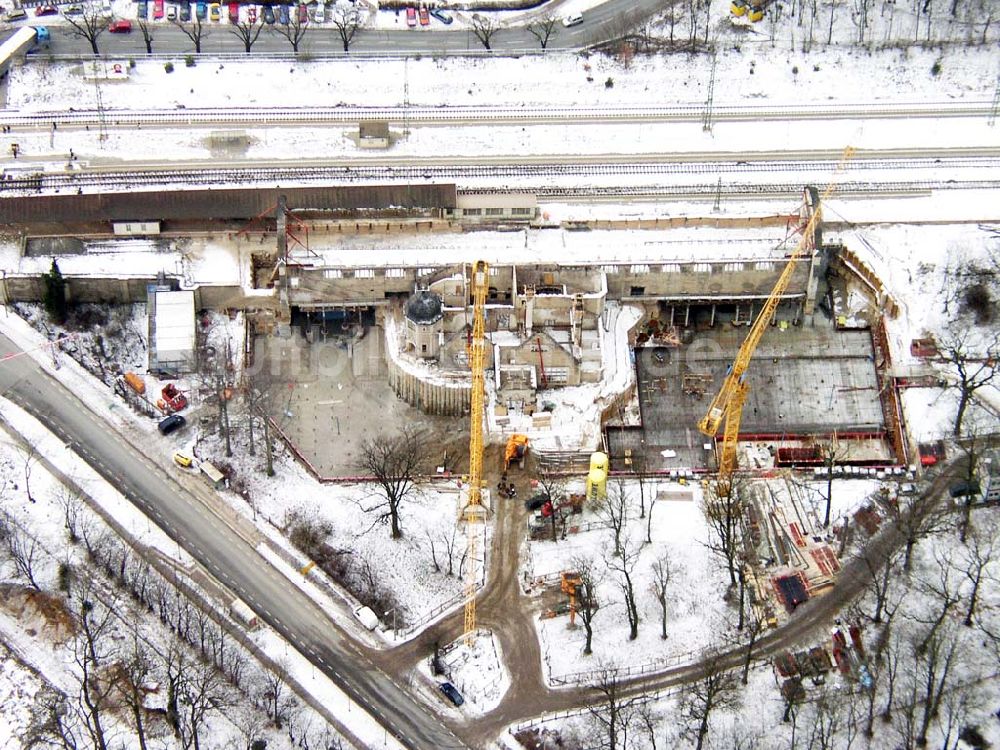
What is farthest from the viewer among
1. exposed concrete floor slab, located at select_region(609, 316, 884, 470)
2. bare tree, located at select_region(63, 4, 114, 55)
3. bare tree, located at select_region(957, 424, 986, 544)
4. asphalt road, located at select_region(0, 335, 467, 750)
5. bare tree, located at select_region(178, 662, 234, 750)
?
bare tree, located at select_region(63, 4, 114, 55)

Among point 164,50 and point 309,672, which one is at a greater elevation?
point 164,50

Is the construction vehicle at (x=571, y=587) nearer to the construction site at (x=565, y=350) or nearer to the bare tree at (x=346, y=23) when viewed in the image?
the construction site at (x=565, y=350)

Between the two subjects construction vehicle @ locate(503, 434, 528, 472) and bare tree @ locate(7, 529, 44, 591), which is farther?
construction vehicle @ locate(503, 434, 528, 472)

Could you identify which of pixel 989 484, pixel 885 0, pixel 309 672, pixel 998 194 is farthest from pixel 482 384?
pixel 885 0

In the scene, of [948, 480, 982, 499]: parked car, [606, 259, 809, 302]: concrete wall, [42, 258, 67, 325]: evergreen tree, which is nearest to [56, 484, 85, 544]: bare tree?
[42, 258, 67, 325]: evergreen tree

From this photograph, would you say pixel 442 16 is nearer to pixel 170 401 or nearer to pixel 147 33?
pixel 147 33

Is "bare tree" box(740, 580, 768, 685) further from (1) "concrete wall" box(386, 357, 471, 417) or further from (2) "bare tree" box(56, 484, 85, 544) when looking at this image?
(2) "bare tree" box(56, 484, 85, 544)

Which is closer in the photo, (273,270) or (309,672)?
(309,672)

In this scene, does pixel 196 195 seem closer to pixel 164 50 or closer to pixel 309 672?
pixel 164 50
